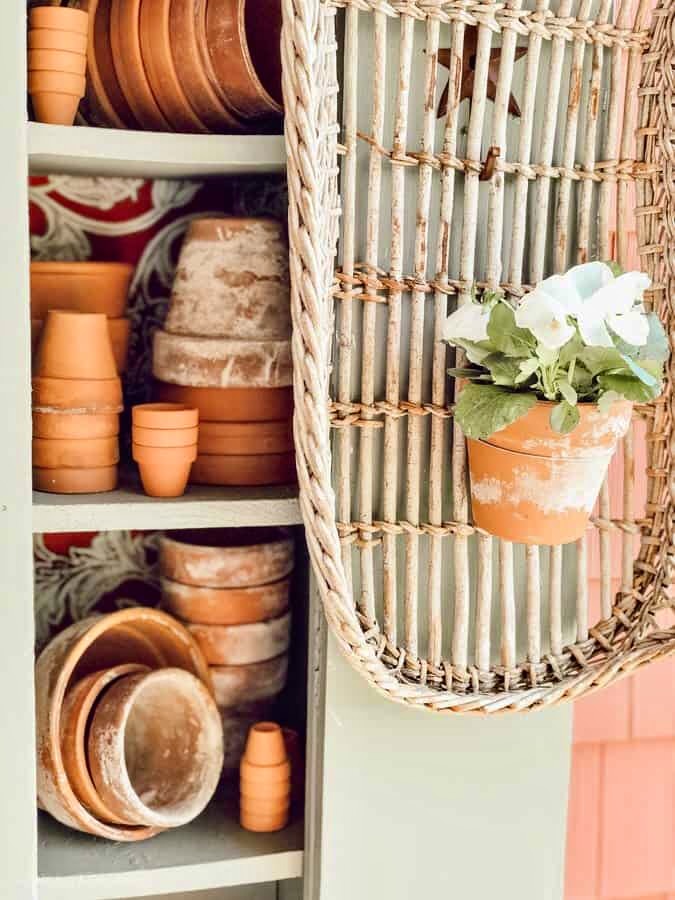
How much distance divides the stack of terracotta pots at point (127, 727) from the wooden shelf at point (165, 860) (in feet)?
0.11

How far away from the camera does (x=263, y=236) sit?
129 cm

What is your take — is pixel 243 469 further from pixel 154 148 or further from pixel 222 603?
pixel 154 148

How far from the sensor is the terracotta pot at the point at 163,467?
3.98 ft

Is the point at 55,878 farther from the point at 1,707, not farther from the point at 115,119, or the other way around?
the point at 115,119

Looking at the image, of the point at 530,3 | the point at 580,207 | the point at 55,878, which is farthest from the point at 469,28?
the point at 55,878

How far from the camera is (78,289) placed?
1.35 m

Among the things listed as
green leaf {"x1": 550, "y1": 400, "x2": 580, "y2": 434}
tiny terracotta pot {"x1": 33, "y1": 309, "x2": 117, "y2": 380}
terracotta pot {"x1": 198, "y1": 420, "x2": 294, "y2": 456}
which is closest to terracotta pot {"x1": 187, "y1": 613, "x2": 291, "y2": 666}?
terracotta pot {"x1": 198, "y1": 420, "x2": 294, "y2": 456}

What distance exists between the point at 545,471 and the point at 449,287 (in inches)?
10.3

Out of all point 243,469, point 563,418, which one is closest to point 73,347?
point 243,469

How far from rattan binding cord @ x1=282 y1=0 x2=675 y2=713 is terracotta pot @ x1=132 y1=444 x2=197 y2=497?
0.16m

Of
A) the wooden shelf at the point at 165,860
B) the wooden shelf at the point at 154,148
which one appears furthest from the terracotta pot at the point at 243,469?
the wooden shelf at the point at 165,860

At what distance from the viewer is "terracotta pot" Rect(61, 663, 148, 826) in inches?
48.9

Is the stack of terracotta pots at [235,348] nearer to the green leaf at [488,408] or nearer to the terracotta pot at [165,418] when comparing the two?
the terracotta pot at [165,418]

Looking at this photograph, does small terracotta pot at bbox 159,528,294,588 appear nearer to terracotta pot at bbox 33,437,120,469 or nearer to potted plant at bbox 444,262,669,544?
terracotta pot at bbox 33,437,120,469
